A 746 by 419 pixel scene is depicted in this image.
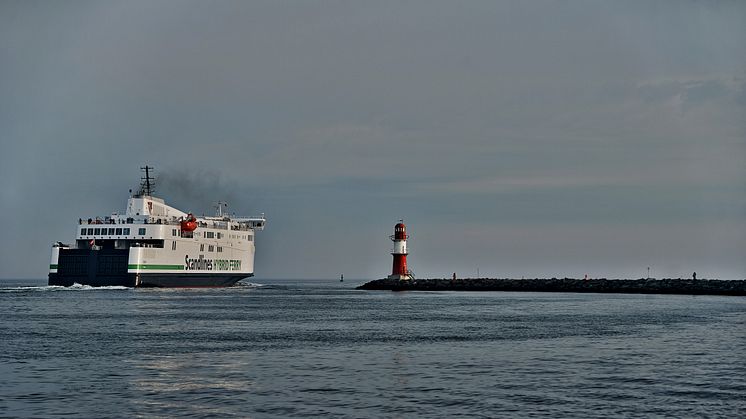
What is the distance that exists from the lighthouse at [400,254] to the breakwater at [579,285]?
1.17m

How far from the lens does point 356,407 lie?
80.4 ft

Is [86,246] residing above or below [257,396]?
above

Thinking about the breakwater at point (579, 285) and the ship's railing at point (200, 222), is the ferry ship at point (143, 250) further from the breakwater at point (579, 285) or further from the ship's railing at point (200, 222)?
the breakwater at point (579, 285)

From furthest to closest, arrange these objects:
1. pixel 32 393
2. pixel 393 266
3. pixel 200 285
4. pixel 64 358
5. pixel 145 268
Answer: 1. pixel 393 266
2. pixel 200 285
3. pixel 145 268
4. pixel 64 358
5. pixel 32 393

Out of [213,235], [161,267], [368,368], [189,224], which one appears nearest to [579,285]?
[213,235]

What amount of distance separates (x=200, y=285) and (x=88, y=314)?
59143 millimetres

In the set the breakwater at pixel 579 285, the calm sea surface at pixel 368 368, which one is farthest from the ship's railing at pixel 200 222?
the calm sea surface at pixel 368 368

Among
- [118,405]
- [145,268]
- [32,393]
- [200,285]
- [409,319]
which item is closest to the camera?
[118,405]

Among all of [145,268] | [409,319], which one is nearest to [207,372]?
[409,319]

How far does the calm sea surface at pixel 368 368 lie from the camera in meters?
24.5

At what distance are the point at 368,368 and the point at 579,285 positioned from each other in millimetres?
102476

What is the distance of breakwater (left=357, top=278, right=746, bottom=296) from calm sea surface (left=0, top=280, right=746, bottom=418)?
64.4 m

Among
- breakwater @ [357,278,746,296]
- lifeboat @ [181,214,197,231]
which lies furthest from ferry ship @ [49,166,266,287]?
breakwater @ [357,278,746,296]

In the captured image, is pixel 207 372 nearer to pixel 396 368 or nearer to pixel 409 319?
pixel 396 368
